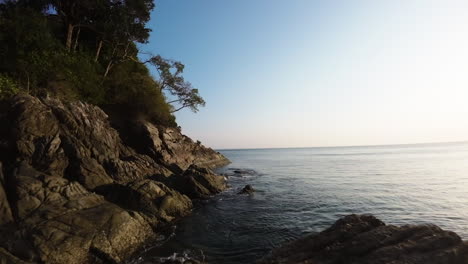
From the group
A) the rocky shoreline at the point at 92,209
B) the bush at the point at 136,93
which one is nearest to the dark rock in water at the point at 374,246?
the rocky shoreline at the point at 92,209

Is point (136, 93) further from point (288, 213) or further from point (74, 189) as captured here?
point (288, 213)

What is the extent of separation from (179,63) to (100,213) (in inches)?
1566

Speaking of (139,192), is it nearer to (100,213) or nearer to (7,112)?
(100,213)

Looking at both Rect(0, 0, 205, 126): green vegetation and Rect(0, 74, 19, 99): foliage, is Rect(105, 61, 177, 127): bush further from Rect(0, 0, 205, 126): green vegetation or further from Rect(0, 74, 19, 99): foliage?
Rect(0, 74, 19, 99): foliage

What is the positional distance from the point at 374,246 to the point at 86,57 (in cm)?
3642

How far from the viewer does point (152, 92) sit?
139ft

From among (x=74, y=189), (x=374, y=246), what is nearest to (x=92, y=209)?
(x=74, y=189)

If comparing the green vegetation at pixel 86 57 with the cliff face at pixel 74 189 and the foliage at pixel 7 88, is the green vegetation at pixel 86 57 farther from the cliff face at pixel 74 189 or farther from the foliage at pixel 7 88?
the cliff face at pixel 74 189

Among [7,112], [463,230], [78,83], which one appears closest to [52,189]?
[7,112]

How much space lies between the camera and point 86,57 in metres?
33.8

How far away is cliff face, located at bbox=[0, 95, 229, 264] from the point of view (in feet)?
35.3

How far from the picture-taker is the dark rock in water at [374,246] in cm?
736

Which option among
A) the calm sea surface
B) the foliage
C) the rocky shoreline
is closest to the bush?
the rocky shoreline

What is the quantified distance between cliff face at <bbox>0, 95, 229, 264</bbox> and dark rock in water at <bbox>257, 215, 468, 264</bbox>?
746 centimetres
